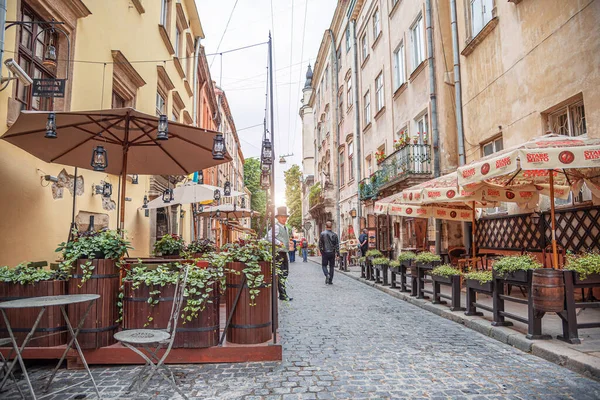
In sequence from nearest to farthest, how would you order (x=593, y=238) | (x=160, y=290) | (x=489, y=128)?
(x=160, y=290) < (x=593, y=238) < (x=489, y=128)

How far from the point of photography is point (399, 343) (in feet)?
17.6

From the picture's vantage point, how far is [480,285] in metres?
6.37

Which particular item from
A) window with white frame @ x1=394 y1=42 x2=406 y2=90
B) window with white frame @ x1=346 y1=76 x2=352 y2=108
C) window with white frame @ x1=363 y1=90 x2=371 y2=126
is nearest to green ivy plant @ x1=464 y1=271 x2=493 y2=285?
window with white frame @ x1=394 y1=42 x2=406 y2=90

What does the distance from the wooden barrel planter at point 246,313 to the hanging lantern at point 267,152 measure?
4.14 ft

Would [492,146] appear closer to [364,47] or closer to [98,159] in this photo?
[98,159]

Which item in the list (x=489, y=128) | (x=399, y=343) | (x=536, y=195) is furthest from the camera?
(x=489, y=128)

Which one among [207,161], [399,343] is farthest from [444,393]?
[207,161]

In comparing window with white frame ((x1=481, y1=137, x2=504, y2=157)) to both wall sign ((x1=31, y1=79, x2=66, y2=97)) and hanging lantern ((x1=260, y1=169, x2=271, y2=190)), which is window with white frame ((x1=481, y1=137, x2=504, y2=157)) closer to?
hanging lantern ((x1=260, y1=169, x2=271, y2=190))

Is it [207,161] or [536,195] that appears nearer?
[207,161]

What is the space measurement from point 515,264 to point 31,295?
19.1 ft

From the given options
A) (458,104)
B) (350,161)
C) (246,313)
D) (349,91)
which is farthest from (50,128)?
(349,91)

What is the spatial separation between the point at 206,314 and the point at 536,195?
22.6ft

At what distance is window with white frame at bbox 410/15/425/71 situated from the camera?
46.1 feet

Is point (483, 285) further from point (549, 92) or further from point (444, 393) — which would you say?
point (549, 92)
